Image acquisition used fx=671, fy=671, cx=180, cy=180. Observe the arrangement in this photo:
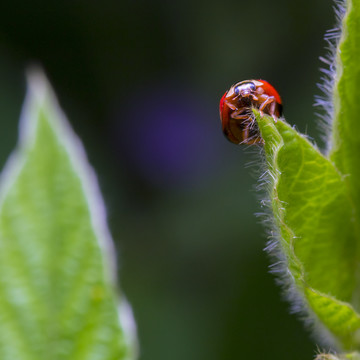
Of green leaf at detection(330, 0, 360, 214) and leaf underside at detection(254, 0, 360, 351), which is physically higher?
green leaf at detection(330, 0, 360, 214)

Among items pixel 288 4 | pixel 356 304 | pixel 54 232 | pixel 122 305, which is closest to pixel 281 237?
pixel 356 304

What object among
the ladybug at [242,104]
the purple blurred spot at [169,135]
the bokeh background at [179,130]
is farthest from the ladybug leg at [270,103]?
the purple blurred spot at [169,135]

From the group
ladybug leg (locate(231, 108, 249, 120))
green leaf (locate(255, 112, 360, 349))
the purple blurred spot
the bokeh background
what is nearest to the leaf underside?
green leaf (locate(255, 112, 360, 349))

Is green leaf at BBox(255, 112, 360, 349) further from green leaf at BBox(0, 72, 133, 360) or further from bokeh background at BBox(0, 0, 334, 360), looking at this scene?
bokeh background at BBox(0, 0, 334, 360)

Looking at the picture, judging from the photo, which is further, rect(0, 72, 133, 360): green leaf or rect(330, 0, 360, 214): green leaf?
rect(0, 72, 133, 360): green leaf

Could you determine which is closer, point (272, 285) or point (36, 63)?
point (272, 285)

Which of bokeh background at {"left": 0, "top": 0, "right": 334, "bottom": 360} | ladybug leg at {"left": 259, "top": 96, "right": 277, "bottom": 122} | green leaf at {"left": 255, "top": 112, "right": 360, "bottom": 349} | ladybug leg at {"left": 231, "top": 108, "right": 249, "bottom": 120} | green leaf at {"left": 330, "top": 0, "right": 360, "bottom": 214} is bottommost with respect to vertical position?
green leaf at {"left": 255, "top": 112, "right": 360, "bottom": 349}

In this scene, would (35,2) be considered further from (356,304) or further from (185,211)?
(356,304)

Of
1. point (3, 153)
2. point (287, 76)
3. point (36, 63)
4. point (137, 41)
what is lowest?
point (3, 153)
